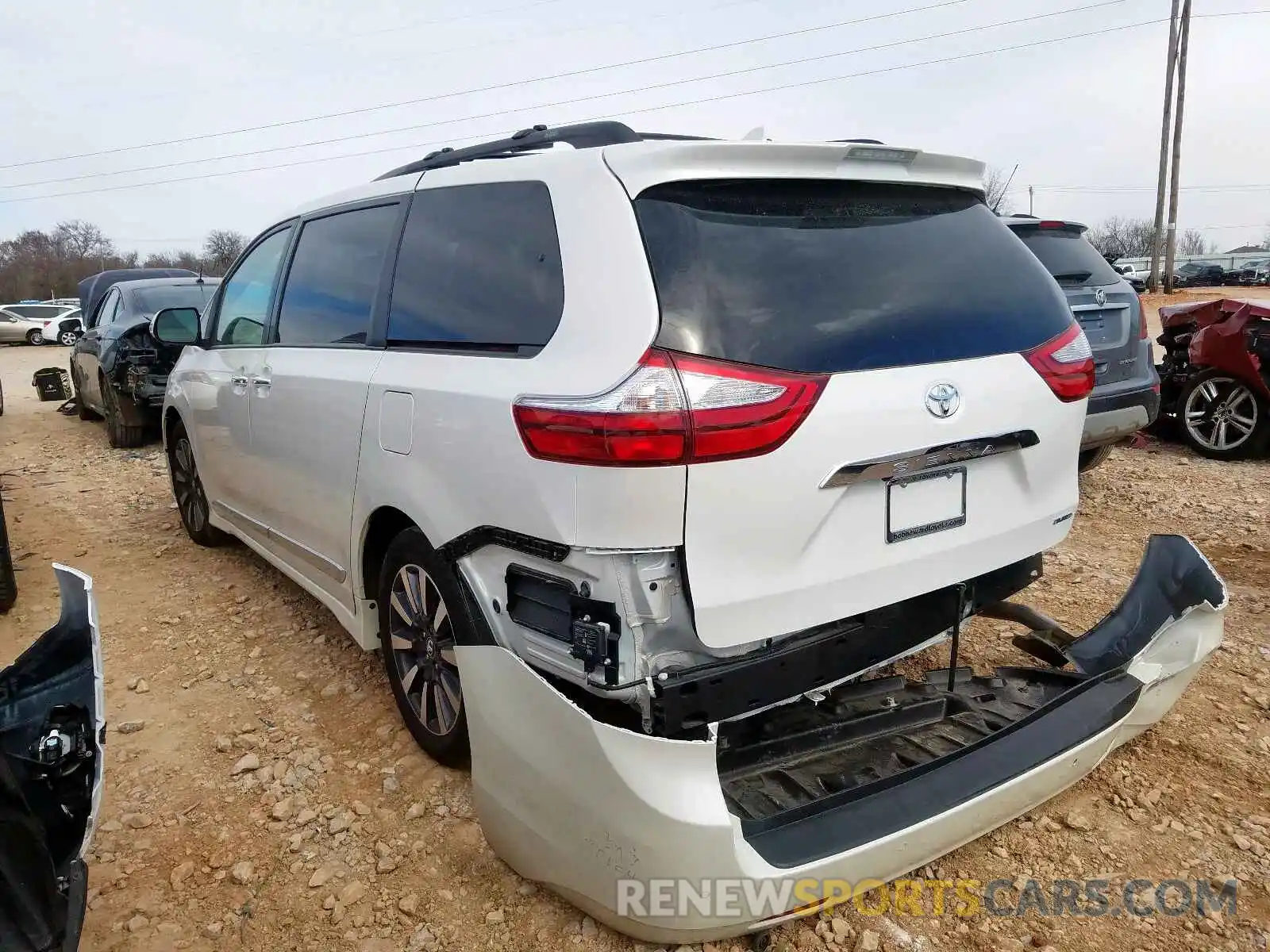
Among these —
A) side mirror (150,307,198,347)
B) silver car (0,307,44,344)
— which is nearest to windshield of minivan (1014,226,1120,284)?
side mirror (150,307,198,347)

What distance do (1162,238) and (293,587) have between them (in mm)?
31762

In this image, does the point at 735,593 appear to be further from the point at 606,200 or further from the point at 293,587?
the point at 293,587

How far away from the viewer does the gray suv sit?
5.30 m

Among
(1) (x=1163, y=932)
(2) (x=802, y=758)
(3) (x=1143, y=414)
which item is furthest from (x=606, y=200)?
(3) (x=1143, y=414)

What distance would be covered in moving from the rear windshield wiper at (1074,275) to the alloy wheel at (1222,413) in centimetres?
194

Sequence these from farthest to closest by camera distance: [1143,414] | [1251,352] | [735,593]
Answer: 1. [1251,352]
2. [1143,414]
3. [735,593]

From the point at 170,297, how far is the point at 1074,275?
892cm

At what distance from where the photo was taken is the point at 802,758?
234 centimetres

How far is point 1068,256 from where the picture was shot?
18.8 ft

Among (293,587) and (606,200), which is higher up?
(606,200)

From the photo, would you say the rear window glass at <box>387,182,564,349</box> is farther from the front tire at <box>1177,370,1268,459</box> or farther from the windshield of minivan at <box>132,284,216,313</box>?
the windshield of minivan at <box>132,284,216,313</box>

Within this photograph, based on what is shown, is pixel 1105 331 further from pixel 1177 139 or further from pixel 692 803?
pixel 1177 139

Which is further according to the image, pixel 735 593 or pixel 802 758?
pixel 802 758

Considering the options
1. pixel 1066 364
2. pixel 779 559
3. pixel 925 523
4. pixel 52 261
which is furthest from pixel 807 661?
pixel 52 261
